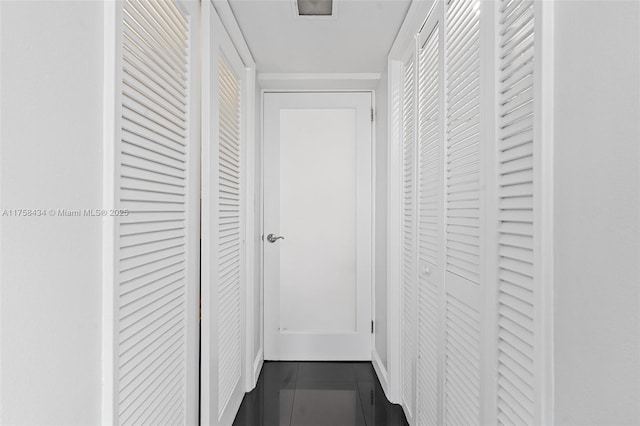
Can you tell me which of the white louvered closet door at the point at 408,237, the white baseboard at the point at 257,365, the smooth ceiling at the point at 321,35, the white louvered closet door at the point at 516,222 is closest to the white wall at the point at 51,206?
the white louvered closet door at the point at 516,222

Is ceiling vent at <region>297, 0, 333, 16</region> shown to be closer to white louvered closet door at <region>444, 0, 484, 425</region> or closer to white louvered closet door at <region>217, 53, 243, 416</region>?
white louvered closet door at <region>217, 53, 243, 416</region>

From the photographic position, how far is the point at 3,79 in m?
0.70

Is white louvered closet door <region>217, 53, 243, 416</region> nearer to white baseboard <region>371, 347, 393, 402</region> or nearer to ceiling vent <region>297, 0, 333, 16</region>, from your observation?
ceiling vent <region>297, 0, 333, 16</region>

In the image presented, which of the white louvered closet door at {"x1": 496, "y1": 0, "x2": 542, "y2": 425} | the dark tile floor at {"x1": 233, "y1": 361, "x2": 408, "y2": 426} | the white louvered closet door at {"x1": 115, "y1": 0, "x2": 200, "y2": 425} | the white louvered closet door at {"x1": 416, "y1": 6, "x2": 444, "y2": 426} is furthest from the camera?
the dark tile floor at {"x1": 233, "y1": 361, "x2": 408, "y2": 426}

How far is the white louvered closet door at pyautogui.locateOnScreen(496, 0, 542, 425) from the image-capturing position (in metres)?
0.96

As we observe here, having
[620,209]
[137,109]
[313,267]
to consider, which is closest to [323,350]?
[313,267]

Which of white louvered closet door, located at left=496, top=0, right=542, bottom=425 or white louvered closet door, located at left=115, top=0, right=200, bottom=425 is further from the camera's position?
white louvered closet door, located at left=115, top=0, right=200, bottom=425

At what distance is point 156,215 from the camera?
52.2 inches

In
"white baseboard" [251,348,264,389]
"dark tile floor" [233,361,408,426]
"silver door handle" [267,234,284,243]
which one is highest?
"silver door handle" [267,234,284,243]

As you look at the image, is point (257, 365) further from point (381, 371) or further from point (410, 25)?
point (410, 25)

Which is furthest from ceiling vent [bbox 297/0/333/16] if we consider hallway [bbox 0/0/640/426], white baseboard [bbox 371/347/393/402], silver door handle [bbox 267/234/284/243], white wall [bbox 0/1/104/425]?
white baseboard [bbox 371/347/393/402]

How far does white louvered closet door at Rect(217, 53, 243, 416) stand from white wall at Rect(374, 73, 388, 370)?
99 centimetres

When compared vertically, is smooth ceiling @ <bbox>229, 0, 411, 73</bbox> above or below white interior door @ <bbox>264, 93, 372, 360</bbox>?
above

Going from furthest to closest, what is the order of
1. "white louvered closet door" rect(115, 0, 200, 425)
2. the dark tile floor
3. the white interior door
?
the white interior door < the dark tile floor < "white louvered closet door" rect(115, 0, 200, 425)
